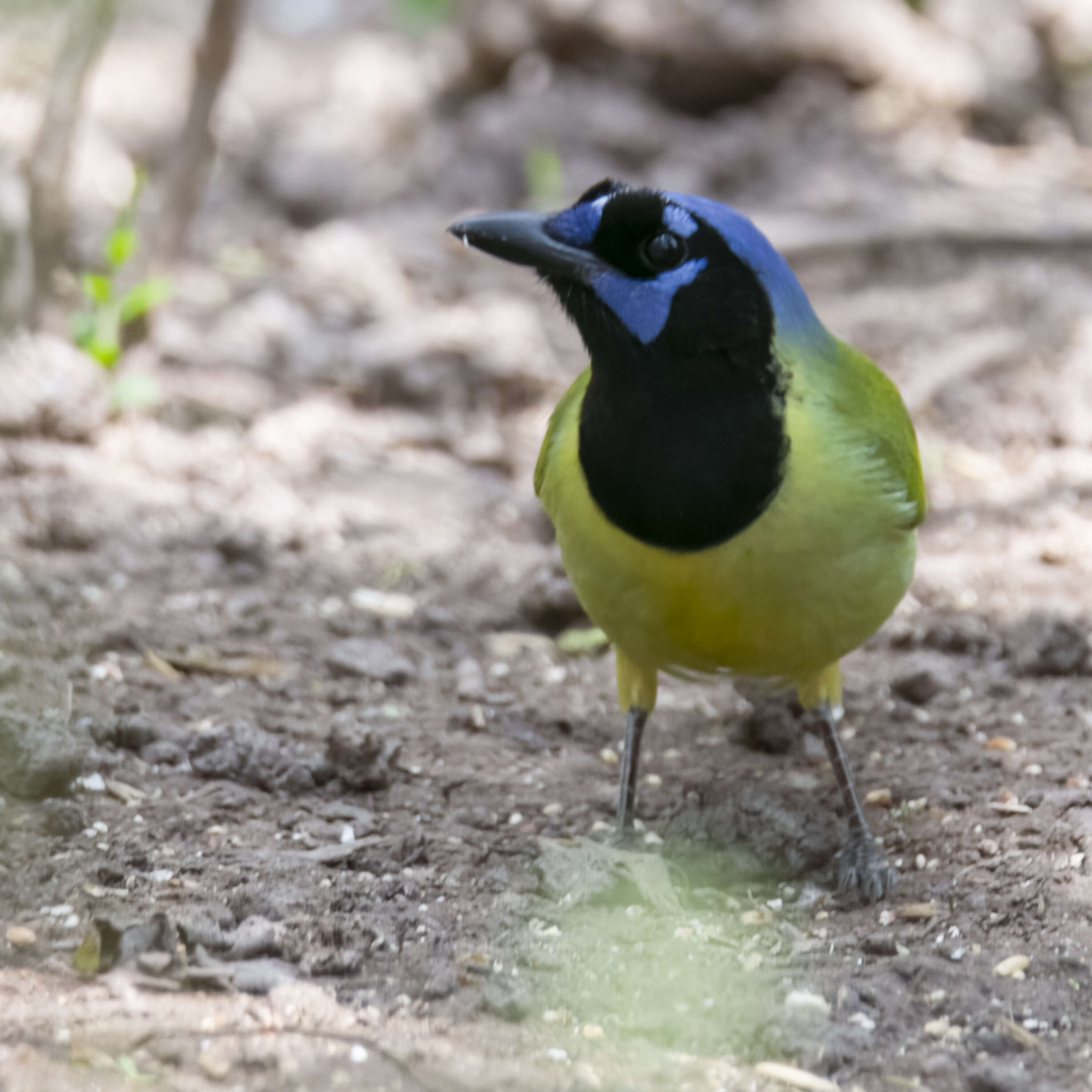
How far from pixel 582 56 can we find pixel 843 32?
163cm

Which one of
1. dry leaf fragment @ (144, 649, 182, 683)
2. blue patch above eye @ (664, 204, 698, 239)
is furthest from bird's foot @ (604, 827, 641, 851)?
blue patch above eye @ (664, 204, 698, 239)

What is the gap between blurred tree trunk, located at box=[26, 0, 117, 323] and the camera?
17.9 feet

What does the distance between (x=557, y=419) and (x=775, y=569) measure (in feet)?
2.67

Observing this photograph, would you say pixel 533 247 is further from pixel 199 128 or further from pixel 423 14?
pixel 423 14

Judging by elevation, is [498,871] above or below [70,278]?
below

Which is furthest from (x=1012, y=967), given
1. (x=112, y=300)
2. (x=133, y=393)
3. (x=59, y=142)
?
(x=59, y=142)

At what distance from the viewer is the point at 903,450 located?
348 cm

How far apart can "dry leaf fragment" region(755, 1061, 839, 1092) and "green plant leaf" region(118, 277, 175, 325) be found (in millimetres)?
4327

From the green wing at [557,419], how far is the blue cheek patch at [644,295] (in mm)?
436

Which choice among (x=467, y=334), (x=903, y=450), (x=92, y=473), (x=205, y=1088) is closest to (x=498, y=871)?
(x=205, y=1088)

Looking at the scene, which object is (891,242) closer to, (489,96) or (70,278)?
(489,96)

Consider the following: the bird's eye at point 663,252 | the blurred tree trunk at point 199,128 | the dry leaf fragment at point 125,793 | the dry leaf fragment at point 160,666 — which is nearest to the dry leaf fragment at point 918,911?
the bird's eye at point 663,252

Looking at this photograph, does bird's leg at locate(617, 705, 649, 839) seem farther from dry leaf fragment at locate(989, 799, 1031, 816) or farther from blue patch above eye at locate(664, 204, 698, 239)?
blue patch above eye at locate(664, 204, 698, 239)

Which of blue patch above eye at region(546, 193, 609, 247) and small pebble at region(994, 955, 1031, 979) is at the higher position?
blue patch above eye at region(546, 193, 609, 247)
